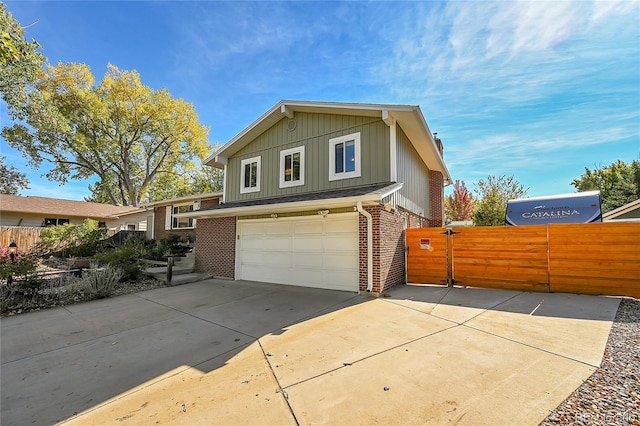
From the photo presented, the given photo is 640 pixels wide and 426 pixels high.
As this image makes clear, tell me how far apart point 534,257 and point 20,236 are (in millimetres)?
24577

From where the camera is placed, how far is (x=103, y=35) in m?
12.4

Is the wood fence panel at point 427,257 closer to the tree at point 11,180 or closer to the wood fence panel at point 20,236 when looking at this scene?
the wood fence panel at point 20,236

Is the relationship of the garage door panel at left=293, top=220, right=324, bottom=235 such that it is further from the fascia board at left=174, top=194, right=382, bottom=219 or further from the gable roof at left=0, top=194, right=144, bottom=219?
the gable roof at left=0, top=194, right=144, bottom=219

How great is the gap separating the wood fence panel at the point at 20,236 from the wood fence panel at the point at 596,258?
24.5 metres

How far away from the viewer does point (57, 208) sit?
20984 millimetres

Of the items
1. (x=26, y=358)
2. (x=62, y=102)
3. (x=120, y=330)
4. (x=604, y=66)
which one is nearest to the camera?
(x=26, y=358)

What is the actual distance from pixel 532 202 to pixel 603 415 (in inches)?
365

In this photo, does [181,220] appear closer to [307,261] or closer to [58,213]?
[58,213]

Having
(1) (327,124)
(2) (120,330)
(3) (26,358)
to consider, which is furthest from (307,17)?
(3) (26,358)

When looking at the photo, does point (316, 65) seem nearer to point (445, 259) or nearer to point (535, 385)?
Answer: point (445, 259)

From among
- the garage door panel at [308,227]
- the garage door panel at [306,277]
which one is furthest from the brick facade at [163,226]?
the garage door panel at [306,277]

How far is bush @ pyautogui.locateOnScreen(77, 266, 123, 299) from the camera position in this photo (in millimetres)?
7949

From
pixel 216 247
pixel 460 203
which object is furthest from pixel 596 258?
pixel 460 203

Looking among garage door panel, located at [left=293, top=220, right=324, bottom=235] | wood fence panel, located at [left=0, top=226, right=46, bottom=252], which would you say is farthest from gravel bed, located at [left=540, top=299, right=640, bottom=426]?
wood fence panel, located at [left=0, top=226, right=46, bottom=252]
